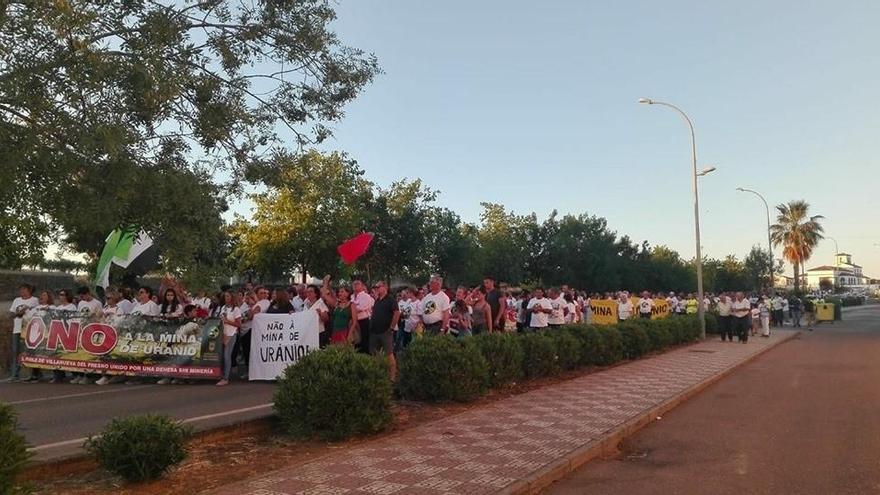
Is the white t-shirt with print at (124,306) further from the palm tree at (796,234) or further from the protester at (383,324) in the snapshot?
the palm tree at (796,234)

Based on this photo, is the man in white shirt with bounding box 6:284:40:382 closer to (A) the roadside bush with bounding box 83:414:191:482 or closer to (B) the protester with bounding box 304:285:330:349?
(B) the protester with bounding box 304:285:330:349

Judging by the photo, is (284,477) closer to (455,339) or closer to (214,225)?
(214,225)

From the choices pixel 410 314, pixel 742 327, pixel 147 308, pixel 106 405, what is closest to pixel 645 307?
pixel 742 327

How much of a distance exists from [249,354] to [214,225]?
8.28 metres

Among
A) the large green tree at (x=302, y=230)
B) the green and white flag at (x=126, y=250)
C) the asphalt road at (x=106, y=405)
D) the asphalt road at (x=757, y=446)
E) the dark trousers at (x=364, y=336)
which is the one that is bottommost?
the asphalt road at (x=757, y=446)

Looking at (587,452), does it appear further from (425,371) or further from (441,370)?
(425,371)

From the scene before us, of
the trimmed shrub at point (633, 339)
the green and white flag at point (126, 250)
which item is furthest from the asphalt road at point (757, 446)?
the green and white flag at point (126, 250)

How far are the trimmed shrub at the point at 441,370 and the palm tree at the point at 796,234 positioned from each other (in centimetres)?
5599

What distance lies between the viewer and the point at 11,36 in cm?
598

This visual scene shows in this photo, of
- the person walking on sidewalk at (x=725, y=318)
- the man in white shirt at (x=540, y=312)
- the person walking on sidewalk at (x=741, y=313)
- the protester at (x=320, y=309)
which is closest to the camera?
the protester at (x=320, y=309)

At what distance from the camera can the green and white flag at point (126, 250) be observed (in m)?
6.34

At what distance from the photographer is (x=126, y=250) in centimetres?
1098

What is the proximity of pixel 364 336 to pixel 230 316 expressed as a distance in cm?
283

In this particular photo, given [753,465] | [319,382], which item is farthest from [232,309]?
[753,465]
